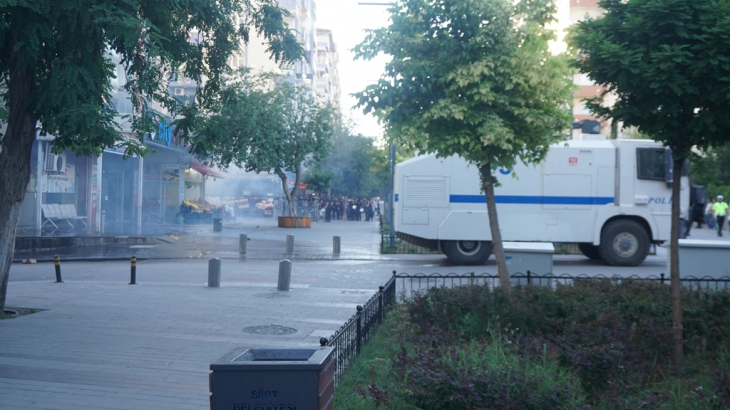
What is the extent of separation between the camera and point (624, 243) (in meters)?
18.6

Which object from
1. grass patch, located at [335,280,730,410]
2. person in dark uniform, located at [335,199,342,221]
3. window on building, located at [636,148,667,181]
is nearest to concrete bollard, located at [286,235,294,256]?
window on building, located at [636,148,667,181]

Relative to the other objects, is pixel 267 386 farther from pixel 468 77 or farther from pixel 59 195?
pixel 59 195

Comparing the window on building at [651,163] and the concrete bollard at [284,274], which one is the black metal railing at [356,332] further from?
the window on building at [651,163]

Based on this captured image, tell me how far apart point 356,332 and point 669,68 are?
3831 mm

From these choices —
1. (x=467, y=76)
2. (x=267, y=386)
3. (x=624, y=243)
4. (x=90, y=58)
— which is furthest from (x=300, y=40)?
(x=267, y=386)

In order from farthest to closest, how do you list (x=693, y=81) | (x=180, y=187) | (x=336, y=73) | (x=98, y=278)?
(x=336, y=73), (x=180, y=187), (x=98, y=278), (x=693, y=81)

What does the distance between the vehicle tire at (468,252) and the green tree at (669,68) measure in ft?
40.3

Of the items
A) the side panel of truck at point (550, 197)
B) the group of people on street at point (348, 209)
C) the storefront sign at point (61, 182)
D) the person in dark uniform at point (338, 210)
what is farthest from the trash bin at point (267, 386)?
the person in dark uniform at point (338, 210)

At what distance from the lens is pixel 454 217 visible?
19.0 meters

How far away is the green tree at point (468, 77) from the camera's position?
8984 mm

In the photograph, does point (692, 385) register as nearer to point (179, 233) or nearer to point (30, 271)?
point (30, 271)

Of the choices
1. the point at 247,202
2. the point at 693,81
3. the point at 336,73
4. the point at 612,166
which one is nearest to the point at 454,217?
the point at 612,166

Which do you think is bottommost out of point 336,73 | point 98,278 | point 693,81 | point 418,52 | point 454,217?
point 98,278

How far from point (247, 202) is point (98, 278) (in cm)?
4745
